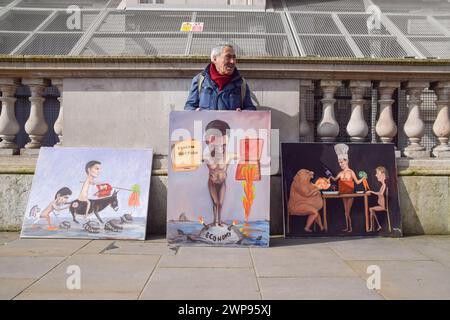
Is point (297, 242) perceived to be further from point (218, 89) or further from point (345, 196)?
point (218, 89)

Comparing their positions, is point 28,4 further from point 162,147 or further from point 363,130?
point 363,130

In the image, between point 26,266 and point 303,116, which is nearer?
point 26,266

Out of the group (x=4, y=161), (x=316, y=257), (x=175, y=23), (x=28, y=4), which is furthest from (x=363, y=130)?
(x=28, y=4)

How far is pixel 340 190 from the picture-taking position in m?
4.91

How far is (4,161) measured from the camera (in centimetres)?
521

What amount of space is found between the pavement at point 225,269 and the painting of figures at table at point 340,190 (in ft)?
0.59

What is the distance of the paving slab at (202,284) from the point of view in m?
2.97

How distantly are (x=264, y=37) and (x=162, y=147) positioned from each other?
6.73ft

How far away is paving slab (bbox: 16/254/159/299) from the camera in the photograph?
2.98 meters

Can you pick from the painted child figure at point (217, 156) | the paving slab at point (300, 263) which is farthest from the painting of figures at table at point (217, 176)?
the paving slab at point (300, 263)

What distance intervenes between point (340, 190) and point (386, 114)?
114 cm

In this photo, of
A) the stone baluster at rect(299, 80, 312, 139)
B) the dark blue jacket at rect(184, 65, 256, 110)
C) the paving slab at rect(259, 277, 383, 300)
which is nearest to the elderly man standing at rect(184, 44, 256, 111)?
the dark blue jacket at rect(184, 65, 256, 110)

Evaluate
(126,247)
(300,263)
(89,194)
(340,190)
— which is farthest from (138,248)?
(340,190)

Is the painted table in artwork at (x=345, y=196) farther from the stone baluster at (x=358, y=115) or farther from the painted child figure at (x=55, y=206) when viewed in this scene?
the painted child figure at (x=55, y=206)
